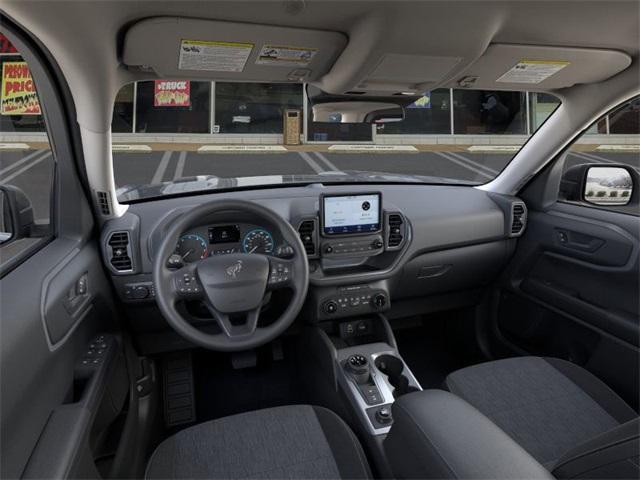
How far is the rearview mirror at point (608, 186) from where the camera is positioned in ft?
7.79

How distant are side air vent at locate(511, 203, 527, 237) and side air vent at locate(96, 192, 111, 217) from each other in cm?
218

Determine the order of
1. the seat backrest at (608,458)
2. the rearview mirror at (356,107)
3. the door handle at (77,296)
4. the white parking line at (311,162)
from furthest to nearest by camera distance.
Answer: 1. the white parking line at (311,162)
2. the rearview mirror at (356,107)
3. the door handle at (77,296)
4. the seat backrest at (608,458)

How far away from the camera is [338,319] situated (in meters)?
2.49

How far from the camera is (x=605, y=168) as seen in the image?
244 cm

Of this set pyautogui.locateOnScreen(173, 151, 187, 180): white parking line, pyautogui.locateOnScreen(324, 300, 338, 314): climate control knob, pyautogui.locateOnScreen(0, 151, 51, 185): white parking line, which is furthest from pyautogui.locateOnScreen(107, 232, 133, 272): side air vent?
pyautogui.locateOnScreen(324, 300, 338, 314): climate control knob

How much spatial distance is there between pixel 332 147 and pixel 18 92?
6.53ft

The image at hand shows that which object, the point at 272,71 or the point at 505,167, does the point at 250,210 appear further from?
the point at 505,167

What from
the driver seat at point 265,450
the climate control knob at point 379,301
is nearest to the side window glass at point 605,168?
the climate control knob at point 379,301

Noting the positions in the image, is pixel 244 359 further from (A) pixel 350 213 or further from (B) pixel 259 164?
(B) pixel 259 164

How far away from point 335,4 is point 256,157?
89.7 inches

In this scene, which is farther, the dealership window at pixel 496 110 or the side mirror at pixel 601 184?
the dealership window at pixel 496 110

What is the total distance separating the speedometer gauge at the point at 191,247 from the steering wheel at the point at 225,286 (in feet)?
0.65

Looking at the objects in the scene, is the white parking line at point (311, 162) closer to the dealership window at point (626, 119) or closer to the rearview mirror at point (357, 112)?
the rearview mirror at point (357, 112)

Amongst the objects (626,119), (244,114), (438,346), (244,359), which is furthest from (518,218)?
(244,114)
